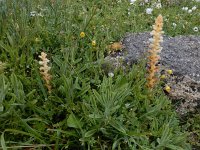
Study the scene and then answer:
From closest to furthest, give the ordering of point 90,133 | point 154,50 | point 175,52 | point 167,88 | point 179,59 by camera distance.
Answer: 1. point 90,133
2. point 154,50
3. point 167,88
4. point 179,59
5. point 175,52

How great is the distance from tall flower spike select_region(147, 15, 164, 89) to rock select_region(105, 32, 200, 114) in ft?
0.46

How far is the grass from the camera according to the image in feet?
9.54

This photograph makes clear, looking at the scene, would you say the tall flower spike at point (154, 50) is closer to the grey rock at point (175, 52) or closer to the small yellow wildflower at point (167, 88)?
the small yellow wildflower at point (167, 88)

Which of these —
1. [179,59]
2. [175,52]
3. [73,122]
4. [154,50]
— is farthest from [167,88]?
[73,122]

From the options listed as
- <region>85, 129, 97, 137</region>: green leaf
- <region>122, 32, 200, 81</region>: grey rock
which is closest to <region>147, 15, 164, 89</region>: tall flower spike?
<region>122, 32, 200, 81</region>: grey rock

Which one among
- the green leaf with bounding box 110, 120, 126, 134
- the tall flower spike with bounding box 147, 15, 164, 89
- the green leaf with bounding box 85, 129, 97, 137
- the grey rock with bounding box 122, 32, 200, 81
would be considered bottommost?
the green leaf with bounding box 85, 129, 97, 137

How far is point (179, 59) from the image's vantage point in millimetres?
4094

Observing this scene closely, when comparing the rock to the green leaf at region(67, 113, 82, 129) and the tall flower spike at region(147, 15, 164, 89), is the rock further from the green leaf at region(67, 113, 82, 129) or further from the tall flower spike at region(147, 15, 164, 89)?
the green leaf at region(67, 113, 82, 129)

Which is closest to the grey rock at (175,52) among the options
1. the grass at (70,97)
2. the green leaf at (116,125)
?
the grass at (70,97)

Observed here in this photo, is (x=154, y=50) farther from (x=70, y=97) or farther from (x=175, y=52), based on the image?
(x=175, y=52)

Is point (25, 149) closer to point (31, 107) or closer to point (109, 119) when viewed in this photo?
point (31, 107)

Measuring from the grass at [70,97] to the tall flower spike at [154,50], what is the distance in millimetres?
83

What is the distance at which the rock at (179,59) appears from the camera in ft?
12.2

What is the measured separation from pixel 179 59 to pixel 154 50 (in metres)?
0.94
